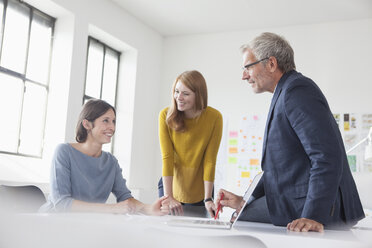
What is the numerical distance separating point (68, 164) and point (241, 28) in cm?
432

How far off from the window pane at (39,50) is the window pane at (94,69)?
0.60m

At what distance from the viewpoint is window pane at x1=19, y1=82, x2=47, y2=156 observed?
167 inches

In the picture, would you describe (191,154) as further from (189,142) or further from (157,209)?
(157,209)

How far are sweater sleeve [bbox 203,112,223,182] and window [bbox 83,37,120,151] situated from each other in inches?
115

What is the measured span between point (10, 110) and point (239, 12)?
9.61 feet

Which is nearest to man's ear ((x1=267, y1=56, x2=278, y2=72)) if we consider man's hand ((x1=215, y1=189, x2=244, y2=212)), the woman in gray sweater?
man's hand ((x1=215, y1=189, x2=244, y2=212))

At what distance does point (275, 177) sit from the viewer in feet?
4.47

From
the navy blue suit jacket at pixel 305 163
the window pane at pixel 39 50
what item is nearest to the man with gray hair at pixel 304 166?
the navy blue suit jacket at pixel 305 163

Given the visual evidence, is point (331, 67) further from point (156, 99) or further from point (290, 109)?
point (290, 109)

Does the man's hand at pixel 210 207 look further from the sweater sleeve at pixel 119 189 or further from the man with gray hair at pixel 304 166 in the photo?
the man with gray hair at pixel 304 166

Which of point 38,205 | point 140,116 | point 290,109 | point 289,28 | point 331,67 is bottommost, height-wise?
point 38,205

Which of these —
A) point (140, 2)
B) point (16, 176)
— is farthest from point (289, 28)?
point (16, 176)

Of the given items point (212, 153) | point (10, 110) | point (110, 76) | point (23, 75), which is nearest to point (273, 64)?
point (212, 153)

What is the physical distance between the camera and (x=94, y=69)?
205 inches
